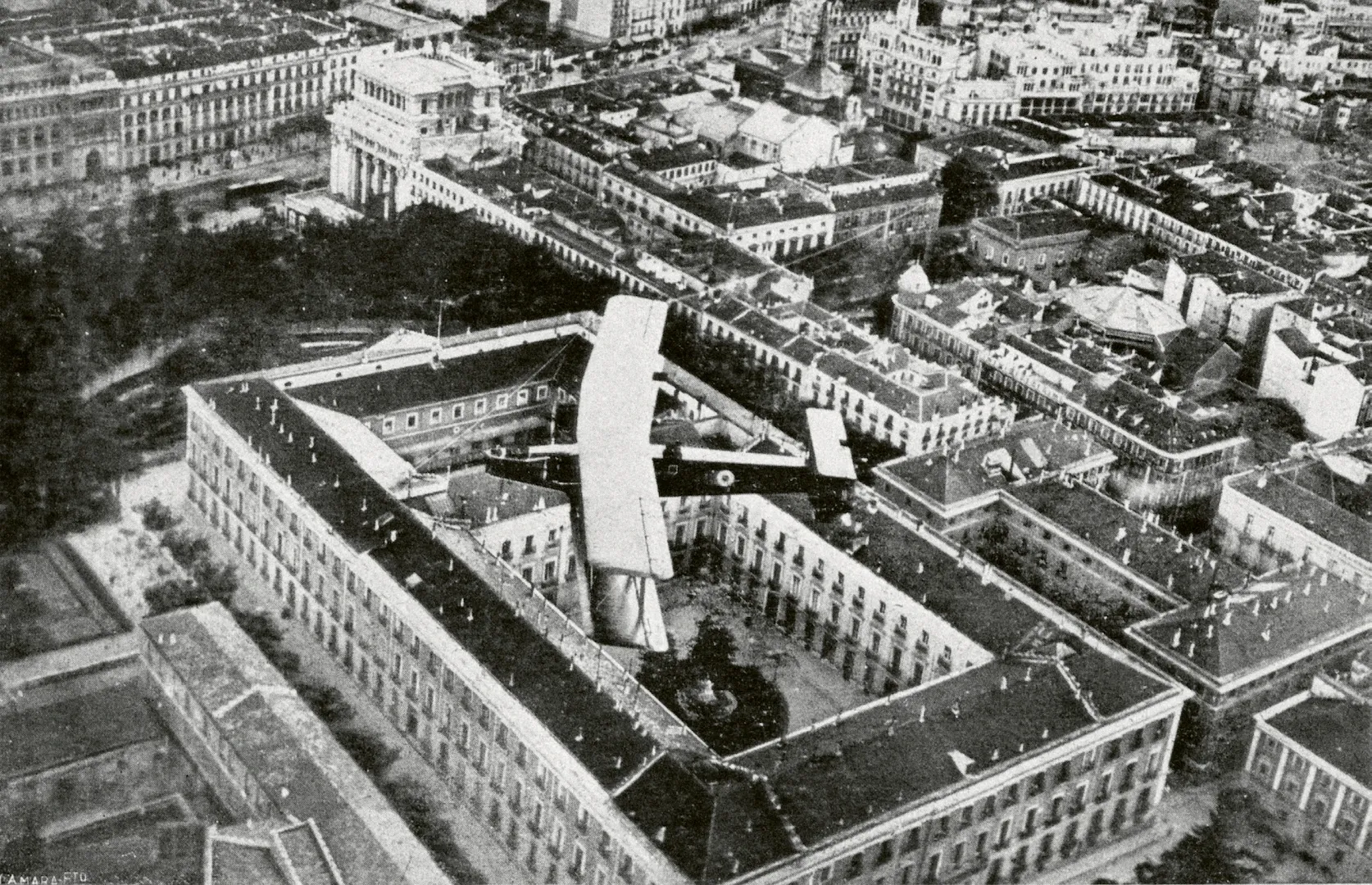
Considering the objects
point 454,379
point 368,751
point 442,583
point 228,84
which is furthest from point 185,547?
point 228,84

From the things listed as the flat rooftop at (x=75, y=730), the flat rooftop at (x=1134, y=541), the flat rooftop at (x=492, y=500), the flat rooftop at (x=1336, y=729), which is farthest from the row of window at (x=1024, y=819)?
the flat rooftop at (x=75, y=730)

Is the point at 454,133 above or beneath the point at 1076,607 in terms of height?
above

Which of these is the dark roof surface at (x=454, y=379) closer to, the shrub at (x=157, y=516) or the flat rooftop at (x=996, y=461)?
the shrub at (x=157, y=516)

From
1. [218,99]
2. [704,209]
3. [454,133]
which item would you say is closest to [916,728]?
[704,209]

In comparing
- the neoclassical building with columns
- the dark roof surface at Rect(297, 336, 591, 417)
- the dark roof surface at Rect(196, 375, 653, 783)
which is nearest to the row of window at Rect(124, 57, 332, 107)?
the neoclassical building with columns

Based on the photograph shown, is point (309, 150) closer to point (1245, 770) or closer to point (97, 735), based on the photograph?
point (97, 735)

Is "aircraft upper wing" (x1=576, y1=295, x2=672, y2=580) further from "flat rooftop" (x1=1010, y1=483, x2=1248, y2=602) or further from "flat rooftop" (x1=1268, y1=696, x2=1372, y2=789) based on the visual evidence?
"flat rooftop" (x1=1268, y1=696, x2=1372, y2=789)
